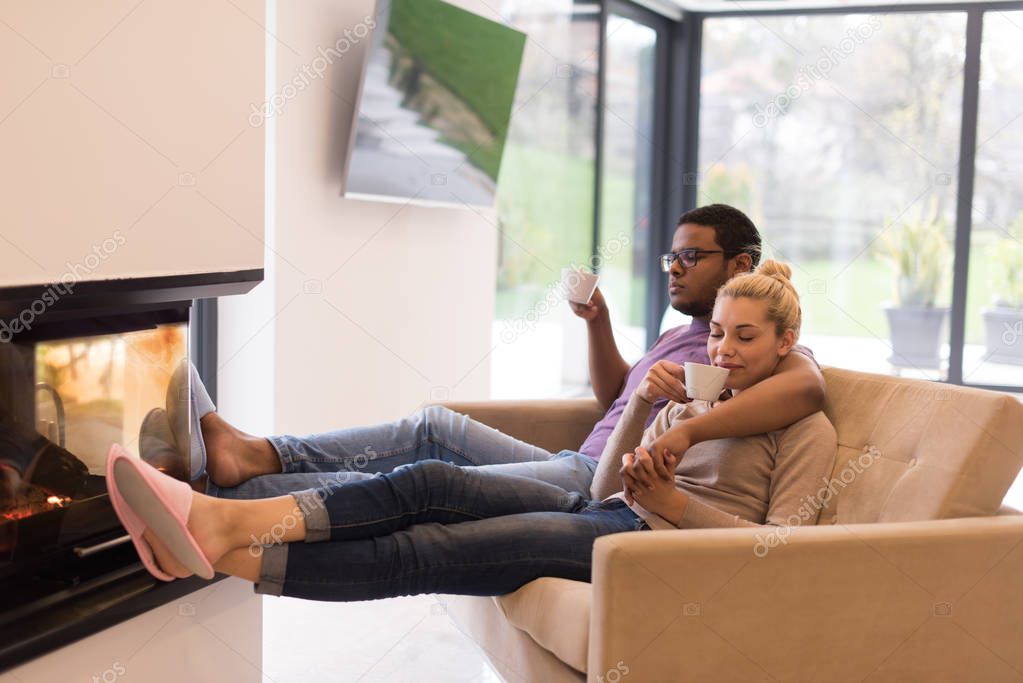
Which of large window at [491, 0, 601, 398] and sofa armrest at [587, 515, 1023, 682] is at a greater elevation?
large window at [491, 0, 601, 398]

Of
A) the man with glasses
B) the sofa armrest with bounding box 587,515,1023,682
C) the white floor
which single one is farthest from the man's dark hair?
the white floor

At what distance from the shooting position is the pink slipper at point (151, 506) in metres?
1.63

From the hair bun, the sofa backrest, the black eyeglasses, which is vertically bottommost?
A: the sofa backrest

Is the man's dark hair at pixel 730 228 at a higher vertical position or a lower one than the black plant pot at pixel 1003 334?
higher

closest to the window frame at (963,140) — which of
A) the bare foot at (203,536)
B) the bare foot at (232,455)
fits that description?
the bare foot at (232,455)

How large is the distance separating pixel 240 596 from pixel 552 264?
142 inches

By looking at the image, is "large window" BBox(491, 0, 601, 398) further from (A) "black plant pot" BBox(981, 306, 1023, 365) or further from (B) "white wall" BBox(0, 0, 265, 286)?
(B) "white wall" BBox(0, 0, 265, 286)

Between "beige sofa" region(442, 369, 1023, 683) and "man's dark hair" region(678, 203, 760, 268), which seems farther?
"man's dark hair" region(678, 203, 760, 268)

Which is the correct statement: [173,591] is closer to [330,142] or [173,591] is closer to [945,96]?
[330,142]

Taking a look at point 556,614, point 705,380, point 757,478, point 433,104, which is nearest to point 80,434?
point 556,614

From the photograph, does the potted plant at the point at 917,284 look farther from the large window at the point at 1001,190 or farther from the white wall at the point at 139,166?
the white wall at the point at 139,166

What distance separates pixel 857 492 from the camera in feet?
6.87

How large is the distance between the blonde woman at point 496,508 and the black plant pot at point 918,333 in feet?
15.4

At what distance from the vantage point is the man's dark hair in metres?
2.50
